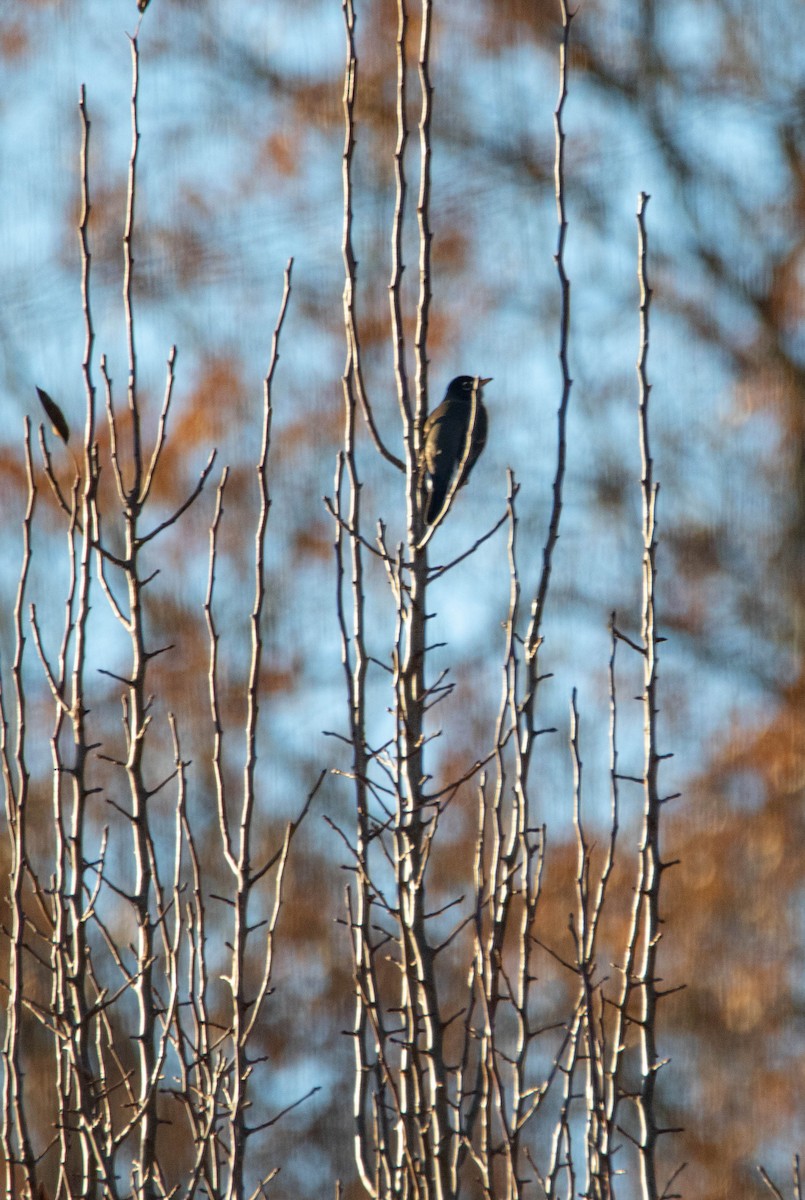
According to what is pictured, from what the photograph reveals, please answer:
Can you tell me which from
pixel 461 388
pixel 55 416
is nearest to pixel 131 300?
pixel 55 416

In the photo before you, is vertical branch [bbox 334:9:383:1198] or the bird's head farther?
the bird's head

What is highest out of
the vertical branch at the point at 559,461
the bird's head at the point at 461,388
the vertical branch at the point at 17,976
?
the bird's head at the point at 461,388

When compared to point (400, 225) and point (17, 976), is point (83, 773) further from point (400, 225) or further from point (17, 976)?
point (400, 225)

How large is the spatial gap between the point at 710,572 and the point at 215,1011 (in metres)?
3.75

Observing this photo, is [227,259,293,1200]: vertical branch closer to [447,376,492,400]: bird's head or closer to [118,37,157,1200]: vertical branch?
[118,37,157,1200]: vertical branch

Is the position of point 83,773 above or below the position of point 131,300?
below

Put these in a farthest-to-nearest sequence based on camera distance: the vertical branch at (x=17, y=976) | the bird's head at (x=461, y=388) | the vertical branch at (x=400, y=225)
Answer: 1. the bird's head at (x=461, y=388)
2. the vertical branch at (x=400, y=225)
3. the vertical branch at (x=17, y=976)

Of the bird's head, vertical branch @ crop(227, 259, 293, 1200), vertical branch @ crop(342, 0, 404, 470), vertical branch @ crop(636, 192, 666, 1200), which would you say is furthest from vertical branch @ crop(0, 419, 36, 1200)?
the bird's head

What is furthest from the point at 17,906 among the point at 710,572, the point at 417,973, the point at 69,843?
the point at 710,572

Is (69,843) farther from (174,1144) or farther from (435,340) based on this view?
(435,340)

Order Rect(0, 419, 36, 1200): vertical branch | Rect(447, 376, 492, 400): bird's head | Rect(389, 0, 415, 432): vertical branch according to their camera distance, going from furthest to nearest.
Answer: Rect(447, 376, 492, 400): bird's head
Rect(389, 0, 415, 432): vertical branch
Rect(0, 419, 36, 1200): vertical branch

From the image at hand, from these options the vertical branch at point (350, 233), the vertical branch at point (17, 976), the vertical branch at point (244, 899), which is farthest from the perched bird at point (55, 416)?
the vertical branch at point (350, 233)

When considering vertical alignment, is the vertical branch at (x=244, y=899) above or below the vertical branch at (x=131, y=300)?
below

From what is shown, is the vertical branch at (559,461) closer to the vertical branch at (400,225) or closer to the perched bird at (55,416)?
the vertical branch at (400,225)
